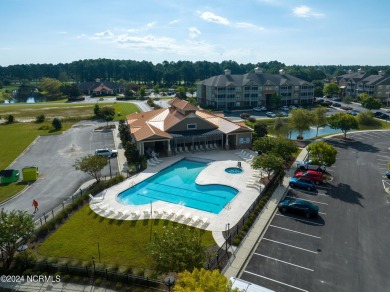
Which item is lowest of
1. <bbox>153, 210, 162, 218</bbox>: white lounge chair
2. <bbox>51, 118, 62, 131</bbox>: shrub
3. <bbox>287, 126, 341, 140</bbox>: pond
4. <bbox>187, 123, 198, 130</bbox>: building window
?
<bbox>153, 210, 162, 218</bbox>: white lounge chair

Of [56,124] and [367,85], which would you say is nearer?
[56,124]

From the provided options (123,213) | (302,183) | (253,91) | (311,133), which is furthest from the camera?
(253,91)

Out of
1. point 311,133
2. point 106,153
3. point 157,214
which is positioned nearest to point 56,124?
point 106,153

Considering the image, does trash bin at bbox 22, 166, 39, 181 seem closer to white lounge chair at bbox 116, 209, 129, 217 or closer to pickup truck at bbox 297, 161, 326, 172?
white lounge chair at bbox 116, 209, 129, 217

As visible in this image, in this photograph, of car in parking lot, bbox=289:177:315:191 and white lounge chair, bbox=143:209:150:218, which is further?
A: car in parking lot, bbox=289:177:315:191

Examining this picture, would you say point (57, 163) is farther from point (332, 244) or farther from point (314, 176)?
point (332, 244)

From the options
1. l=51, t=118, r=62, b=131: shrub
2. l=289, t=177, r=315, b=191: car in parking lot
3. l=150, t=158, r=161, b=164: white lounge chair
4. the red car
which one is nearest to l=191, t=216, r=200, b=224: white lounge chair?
l=289, t=177, r=315, b=191: car in parking lot
